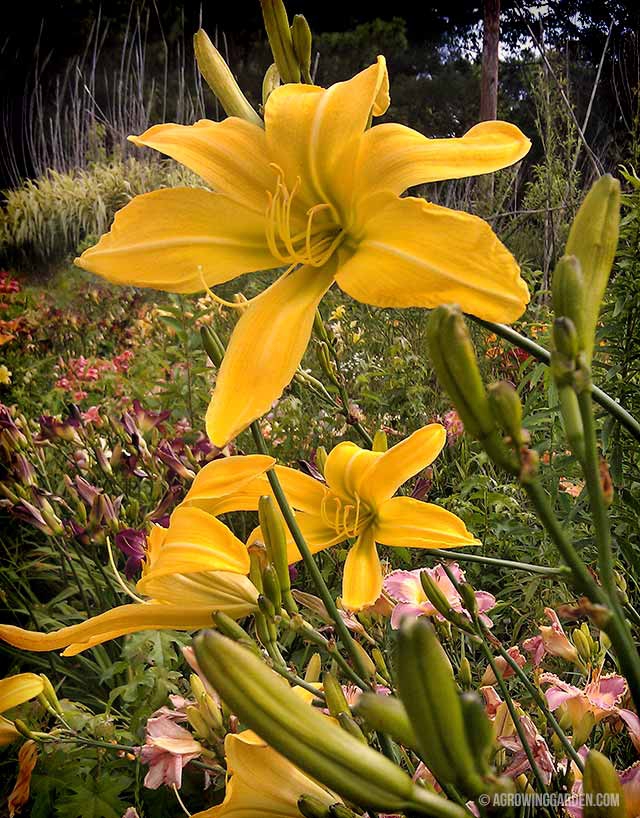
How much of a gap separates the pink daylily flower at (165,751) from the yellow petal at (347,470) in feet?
0.56

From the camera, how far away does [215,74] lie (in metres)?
0.30

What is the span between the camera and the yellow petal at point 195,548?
250 millimetres

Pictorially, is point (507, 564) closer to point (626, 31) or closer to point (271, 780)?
point (271, 780)

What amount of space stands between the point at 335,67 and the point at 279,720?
6.60 m

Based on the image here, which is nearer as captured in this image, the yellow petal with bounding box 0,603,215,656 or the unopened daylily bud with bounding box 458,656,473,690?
the yellow petal with bounding box 0,603,215,656

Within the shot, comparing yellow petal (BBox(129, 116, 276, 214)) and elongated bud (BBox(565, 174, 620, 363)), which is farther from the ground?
yellow petal (BBox(129, 116, 276, 214))

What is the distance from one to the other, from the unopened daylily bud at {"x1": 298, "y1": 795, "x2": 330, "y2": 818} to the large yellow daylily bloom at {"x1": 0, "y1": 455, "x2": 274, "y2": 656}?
0.07m

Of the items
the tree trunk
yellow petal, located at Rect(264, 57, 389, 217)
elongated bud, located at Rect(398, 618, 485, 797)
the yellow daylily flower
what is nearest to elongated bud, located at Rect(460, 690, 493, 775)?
elongated bud, located at Rect(398, 618, 485, 797)

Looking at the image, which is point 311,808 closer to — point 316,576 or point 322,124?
point 316,576

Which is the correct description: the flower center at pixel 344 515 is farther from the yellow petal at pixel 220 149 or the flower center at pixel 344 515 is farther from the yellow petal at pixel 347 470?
the yellow petal at pixel 220 149

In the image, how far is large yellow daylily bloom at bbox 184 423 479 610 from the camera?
34cm

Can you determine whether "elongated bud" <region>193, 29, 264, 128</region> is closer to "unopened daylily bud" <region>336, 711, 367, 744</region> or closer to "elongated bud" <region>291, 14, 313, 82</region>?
"elongated bud" <region>291, 14, 313, 82</region>

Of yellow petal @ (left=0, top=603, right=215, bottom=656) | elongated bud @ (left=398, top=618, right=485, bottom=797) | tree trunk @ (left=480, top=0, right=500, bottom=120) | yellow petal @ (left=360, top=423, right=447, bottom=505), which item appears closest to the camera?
elongated bud @ (left=398, top=618, right=485, bottom=797)

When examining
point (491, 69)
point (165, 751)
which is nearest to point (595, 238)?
point (165, 751)
